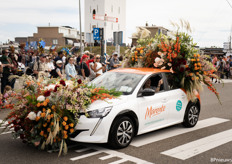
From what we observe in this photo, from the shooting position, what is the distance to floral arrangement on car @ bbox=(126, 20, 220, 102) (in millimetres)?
7336

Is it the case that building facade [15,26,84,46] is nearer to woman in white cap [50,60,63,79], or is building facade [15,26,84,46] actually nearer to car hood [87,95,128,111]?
woman in white cap [50,60,63,79]

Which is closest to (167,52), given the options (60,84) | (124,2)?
(60,84)

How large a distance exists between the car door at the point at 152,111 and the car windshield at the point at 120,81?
0.84ft

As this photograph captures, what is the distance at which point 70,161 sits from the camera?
5031 mm

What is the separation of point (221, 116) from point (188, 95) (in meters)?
2.59

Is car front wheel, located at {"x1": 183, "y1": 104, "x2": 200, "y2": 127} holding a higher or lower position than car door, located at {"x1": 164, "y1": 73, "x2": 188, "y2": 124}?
lower

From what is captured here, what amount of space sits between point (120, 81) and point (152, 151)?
1.72 meters

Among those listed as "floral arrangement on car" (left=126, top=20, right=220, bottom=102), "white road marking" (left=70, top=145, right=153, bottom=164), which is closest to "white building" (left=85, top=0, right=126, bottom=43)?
"floral arrangement on car" (left=126, top=20, right=220, bottom=102)

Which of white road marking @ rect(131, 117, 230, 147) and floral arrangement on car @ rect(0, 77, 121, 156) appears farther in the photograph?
white road marking @ rect(131, 117, 230, 147)

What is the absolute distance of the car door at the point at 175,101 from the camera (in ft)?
22.5

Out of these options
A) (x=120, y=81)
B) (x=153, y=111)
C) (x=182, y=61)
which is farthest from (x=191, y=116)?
(x=120, y=81)

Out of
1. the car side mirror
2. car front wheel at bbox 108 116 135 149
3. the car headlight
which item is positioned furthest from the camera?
the car side mirror

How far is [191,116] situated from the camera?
7559 mm

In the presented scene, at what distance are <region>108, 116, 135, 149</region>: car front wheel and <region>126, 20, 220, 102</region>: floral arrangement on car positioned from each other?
200cm
